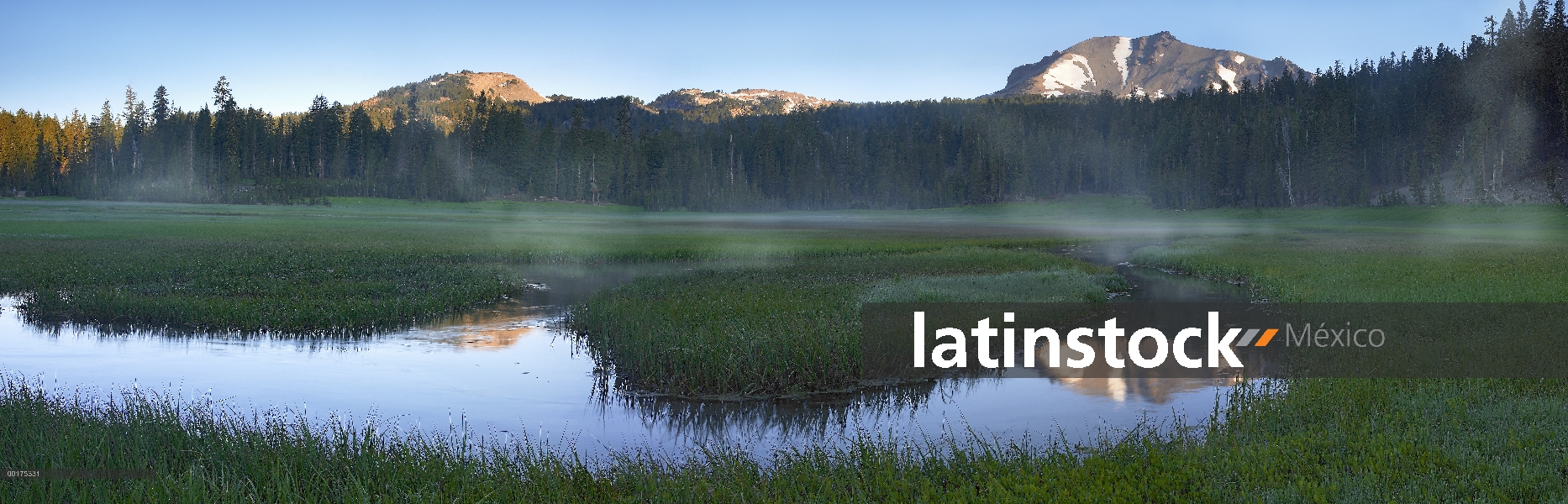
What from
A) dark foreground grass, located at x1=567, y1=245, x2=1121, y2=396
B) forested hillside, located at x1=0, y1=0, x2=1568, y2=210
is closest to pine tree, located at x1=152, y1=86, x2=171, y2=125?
forested hillside, located at x1=0, y1=0, x2=1568, y2=210

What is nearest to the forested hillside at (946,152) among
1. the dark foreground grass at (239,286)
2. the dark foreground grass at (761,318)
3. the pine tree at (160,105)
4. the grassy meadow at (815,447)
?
the pine tree at (160,105)

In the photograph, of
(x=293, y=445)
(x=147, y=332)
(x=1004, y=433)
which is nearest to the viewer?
(x=293, y=445)

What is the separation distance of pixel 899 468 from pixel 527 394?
9.06 metres

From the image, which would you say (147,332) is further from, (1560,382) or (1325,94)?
(1325,94)

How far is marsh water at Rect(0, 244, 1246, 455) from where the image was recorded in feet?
45.6

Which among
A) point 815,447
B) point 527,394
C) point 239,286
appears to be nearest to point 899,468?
point 815,447

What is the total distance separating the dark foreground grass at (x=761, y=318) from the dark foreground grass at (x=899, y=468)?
16.9 ft

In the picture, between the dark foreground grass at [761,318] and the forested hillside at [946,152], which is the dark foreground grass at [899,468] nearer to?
the dark foreground grass at [761,318]

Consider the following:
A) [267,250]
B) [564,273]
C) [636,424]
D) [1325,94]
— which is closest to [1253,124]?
[1325,94]

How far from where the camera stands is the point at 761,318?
65.9 feet

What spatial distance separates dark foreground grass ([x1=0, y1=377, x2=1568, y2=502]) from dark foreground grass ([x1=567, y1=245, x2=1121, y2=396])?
5.15 meters

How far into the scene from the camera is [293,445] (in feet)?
32.8

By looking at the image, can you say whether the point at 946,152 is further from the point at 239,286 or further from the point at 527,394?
the point at 527,394

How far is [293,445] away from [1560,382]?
51.8 feet
